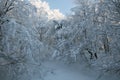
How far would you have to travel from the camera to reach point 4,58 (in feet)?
31.3

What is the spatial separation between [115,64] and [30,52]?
378cm

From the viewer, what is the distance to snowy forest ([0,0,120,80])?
33.2ft

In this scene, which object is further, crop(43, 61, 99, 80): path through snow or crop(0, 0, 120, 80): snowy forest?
crop(43, 61, 99, 80): path through snow

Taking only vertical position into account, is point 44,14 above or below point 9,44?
above

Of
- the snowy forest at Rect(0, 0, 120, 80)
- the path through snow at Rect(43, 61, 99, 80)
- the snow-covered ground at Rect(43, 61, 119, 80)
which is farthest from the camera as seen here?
the path through snow at Rect(43, 61, 99, 80)

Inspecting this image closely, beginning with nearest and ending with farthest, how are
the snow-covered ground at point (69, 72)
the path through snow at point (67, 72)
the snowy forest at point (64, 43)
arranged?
the snowy forest at point (64, 43), the snow-covered ground at point (69, 72), the path through snow at point (67, 72)

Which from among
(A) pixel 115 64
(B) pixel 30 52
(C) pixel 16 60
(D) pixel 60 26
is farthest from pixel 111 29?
(D) pixel 60 26

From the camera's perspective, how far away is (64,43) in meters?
15.9

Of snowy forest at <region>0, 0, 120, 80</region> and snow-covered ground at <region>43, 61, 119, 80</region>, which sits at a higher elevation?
snowy forest at <region>0, 0, 120, 80</region>

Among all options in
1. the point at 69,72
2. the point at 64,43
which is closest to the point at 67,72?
the point at 69,72

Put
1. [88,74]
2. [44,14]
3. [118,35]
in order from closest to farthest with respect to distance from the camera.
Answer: [118,35], [88,74], [44,14]

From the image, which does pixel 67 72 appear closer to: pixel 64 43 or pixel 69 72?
pixel 69 72

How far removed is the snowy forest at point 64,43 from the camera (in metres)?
10.1

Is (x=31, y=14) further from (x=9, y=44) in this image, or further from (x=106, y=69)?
(x=106, y=69)
